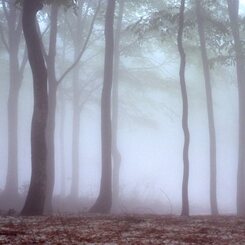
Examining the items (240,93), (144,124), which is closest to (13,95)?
(240,93)

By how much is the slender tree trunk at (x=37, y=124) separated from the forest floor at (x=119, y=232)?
1.63 m

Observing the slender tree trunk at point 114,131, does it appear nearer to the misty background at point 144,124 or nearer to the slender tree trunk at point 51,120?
the misty background at point 144,124

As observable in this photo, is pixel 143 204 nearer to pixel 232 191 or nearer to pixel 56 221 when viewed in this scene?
pixel 56 221

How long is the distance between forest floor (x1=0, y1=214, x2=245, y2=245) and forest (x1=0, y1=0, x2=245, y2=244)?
26mm

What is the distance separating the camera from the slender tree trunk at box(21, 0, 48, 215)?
12.6m

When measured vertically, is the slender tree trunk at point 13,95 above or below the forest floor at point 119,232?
above

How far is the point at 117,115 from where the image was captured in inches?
978

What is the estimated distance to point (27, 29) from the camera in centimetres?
1336

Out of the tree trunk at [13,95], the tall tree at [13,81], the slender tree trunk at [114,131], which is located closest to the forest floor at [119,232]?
the slender tree trunk at [114,131]

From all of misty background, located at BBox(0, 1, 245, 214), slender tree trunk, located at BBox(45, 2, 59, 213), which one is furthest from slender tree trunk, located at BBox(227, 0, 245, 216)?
slender tree trunk, located at BBox(45, 2, 59, 213)

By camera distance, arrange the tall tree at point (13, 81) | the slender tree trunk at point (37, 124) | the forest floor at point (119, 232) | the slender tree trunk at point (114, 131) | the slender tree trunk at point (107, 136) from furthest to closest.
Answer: the slender tree trunk at point (114, 131)
the tall tree at point (13, 81)
the slender tree trunk at point (107, 136)
the slender tree trunk at point (37, 124)
the forest floor at point (119, 232)

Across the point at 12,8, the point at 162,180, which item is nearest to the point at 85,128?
the point at 162,180

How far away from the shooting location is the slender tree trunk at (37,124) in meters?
12.6

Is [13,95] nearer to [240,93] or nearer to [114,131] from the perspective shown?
[114,131]
